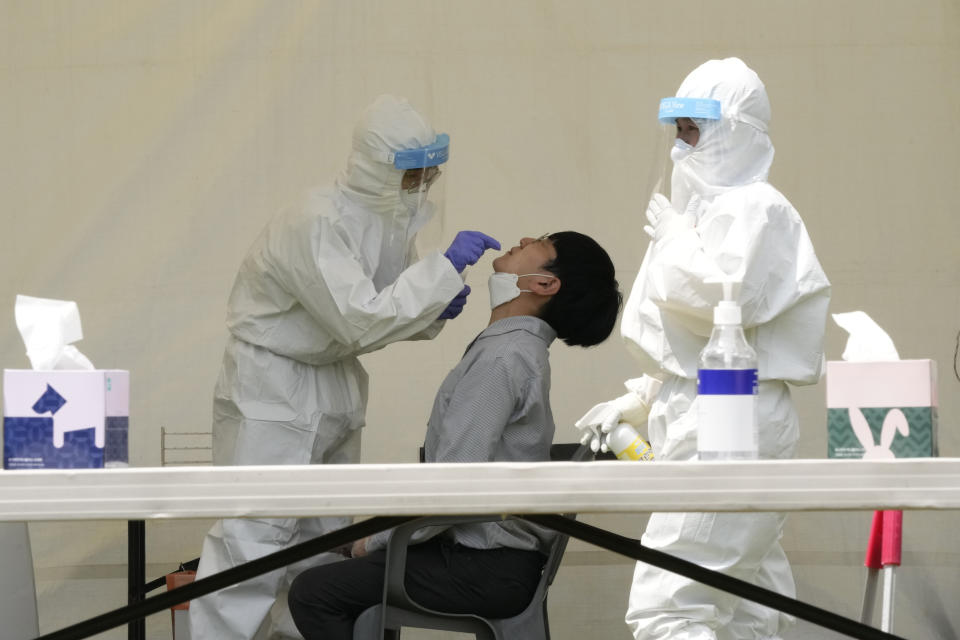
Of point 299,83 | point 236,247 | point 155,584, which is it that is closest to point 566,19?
point 299,83

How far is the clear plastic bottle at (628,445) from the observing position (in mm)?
2021

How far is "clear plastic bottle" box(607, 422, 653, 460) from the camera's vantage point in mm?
2021

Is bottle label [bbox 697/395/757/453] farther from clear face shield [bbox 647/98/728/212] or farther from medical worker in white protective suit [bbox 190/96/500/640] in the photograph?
medical worker in white protective suit [bbox 190/96/500/640]

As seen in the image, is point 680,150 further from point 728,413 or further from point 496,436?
point 728,413

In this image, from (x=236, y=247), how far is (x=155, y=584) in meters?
0.99

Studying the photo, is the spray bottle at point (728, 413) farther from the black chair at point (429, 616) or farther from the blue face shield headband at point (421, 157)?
the blue face shield headband at point (421, 157)

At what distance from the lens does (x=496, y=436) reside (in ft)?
6.40

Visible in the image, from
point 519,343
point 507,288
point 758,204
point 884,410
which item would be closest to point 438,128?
point 507,288

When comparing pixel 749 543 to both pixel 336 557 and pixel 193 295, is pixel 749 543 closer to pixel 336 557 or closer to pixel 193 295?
pixel 336 557

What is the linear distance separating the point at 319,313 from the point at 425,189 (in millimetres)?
342

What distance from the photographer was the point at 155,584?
2785mm

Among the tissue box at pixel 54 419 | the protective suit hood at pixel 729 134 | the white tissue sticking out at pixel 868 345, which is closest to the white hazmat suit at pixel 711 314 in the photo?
the protective suit hood at pixel 729 134

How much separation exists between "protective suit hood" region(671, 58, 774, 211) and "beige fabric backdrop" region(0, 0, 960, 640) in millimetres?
1411

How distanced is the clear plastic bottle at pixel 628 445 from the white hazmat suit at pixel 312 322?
21.3 inches
